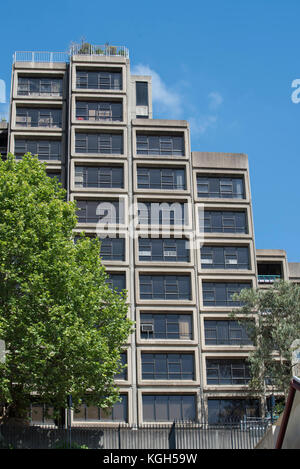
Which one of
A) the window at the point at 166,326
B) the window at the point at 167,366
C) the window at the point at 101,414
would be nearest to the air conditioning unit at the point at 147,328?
the window at the point at 166,326

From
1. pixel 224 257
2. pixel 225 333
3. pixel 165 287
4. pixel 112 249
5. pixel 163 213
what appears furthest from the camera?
pixel 224 257

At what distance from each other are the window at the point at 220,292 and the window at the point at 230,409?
821cm

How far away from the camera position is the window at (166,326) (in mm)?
52344

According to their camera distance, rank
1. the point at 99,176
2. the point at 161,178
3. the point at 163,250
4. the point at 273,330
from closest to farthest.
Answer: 1. the point at 273,330
2. the point at 163,250
3. the point at 99,176
4. the point at 161,178

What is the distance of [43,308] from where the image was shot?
3456cm

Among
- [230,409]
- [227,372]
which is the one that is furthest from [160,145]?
[230,409]

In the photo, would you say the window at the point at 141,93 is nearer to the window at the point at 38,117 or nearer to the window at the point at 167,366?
the window at the point at 38,117

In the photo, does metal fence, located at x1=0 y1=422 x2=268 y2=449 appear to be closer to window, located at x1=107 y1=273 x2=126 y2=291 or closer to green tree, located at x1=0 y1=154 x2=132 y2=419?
green tree, located at x1=0 y1=154 x2=132 y2=419

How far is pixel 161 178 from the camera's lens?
5738cm

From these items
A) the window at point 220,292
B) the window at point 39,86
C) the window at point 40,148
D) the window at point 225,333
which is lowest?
the window at point 225,333

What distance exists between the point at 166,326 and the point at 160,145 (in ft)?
55.5

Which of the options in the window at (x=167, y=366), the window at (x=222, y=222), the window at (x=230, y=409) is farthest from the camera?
the window at (x=222, y=222)

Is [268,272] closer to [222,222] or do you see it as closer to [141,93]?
[222,222]

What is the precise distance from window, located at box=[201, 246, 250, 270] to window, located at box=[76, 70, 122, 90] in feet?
57.7
